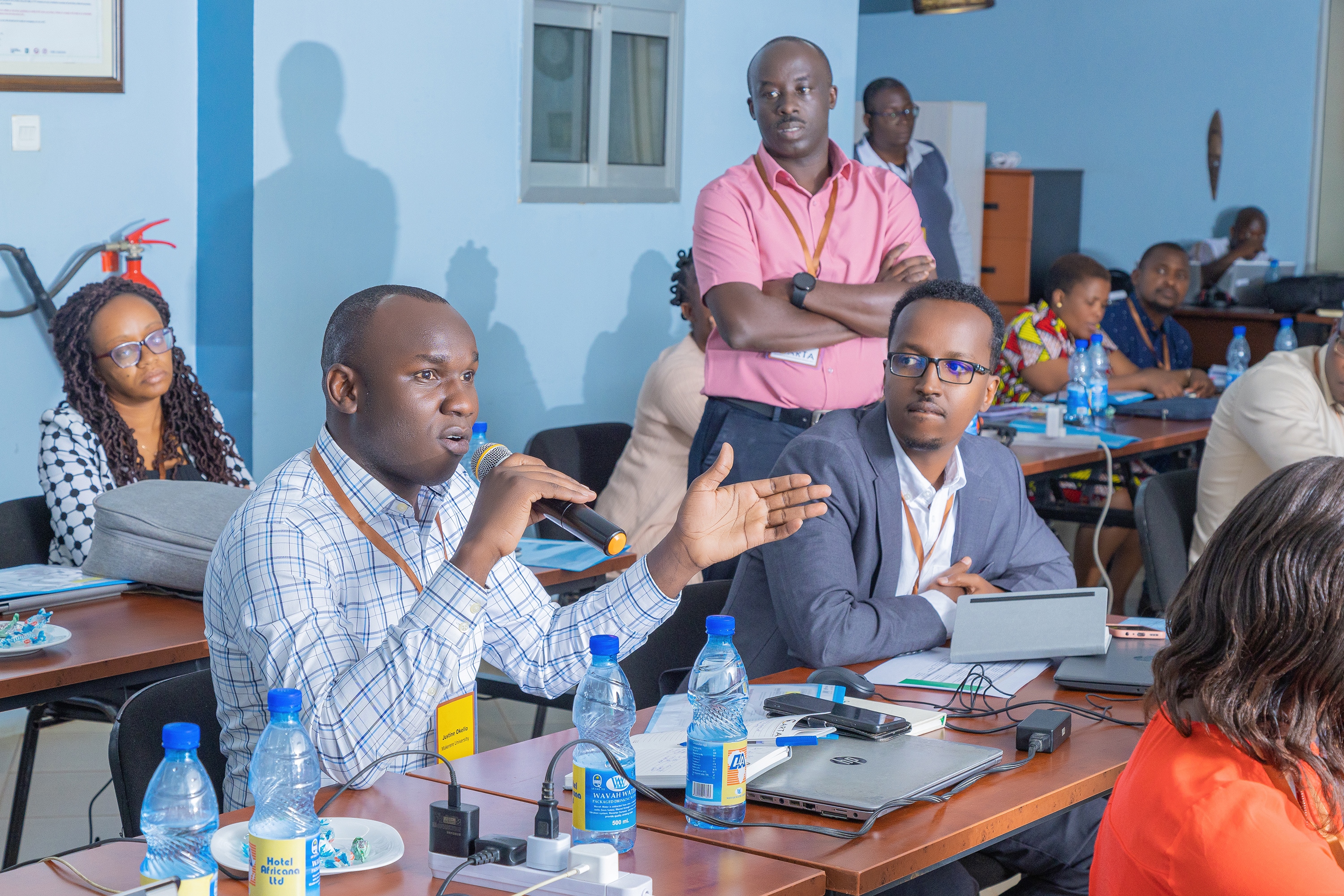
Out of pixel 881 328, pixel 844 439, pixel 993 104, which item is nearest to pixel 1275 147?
pixel 993 104

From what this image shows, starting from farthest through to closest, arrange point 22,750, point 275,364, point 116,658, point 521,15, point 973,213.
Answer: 1. point 973,213
2. point 521,15
3. point 275,364
4. point 22,750
5. point 116,658

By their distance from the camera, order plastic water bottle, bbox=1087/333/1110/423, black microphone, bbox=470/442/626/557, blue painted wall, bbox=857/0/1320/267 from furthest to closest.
→ blue painted wall, bbox=857/0/1320/267
plastic water bottle, bbox=1087/333/1110/423
black microphone, bbox=470/442/626/557

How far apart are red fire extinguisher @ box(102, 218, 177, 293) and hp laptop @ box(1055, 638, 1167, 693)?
2884 millimetres

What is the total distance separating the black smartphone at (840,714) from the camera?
192cm

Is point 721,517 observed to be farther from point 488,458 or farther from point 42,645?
point 42,645

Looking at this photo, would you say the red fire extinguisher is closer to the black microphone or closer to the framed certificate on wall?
the framed certificate on wall

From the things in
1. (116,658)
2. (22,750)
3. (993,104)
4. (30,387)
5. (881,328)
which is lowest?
(22,750)

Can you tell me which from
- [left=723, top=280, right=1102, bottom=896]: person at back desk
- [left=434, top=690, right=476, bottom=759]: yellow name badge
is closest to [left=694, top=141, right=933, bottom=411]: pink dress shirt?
[left=723, top=280, right=1102, bottom=896]: person at back desk

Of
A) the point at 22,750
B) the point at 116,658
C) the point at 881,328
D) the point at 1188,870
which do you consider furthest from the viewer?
the point at 881,328

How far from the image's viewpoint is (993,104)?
10.8 meters

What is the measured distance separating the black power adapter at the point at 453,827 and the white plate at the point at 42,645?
120cm

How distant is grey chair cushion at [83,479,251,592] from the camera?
2.87 meters

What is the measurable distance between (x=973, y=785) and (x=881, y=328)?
1724 millimetres

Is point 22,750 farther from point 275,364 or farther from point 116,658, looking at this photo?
point 275,364
